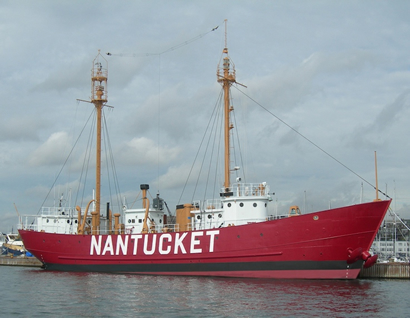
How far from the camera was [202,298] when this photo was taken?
16891 mm

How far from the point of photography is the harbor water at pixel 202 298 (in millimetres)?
14805

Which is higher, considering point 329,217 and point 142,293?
point 329,217

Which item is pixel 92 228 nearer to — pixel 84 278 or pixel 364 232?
pixel 84 278

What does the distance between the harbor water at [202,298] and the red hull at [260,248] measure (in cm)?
65

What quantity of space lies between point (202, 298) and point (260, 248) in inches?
206

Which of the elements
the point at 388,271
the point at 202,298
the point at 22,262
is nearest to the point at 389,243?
the point at 388,271

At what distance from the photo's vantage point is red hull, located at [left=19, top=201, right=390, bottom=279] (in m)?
20.1

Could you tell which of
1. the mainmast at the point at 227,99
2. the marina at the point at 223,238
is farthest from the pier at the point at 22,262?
the mainmast at the point at 227,99

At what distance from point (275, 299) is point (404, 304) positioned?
14.6ft

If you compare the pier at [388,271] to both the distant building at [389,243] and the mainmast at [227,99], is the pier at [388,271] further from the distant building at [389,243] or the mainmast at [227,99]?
the distant building at [389,243]

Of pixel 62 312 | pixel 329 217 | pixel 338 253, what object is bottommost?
pixel 62 312

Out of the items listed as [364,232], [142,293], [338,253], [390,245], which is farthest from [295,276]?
[390,245]

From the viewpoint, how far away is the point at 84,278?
23469mm

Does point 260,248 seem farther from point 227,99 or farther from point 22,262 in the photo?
point 22,262
